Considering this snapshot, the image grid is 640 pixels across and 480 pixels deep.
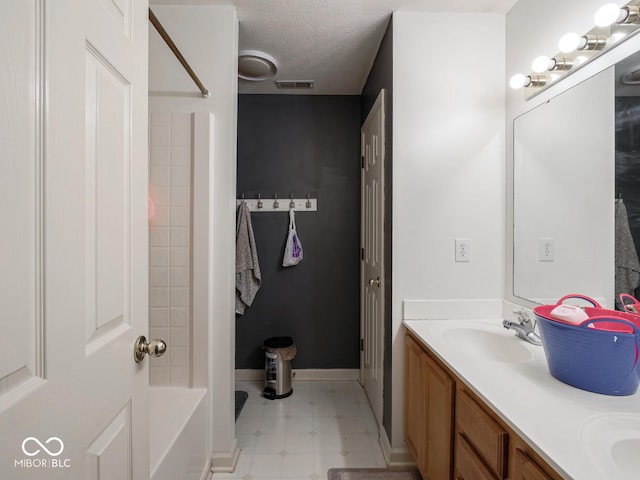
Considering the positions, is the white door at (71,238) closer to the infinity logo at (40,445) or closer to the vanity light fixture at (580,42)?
the infinity logo at (40,445)

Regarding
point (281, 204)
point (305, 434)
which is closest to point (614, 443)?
point (305, 434)

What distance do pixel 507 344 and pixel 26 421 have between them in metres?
1.63

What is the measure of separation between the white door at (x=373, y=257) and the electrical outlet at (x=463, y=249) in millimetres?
431

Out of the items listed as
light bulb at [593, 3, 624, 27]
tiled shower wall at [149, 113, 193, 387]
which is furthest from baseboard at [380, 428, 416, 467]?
light bulb at [593, 3, 624, 27]

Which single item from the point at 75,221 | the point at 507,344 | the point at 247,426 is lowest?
the point at 247,426

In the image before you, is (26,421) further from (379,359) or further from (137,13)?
(379,359)

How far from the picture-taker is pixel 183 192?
5.68 ft

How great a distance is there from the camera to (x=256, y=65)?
2244 mm

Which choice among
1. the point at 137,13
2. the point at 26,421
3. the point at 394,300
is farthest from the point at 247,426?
the point at 137,13

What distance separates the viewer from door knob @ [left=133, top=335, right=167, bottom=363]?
883 millimetres

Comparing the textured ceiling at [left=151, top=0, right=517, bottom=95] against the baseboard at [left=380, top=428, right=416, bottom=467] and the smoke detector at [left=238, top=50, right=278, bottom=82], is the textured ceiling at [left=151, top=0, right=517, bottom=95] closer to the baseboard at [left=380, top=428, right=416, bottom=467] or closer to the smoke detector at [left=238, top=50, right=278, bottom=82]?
the smoke detector at [left=238, top=50, right=278, bottom=82]

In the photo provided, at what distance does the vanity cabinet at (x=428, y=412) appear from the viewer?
1.24 m

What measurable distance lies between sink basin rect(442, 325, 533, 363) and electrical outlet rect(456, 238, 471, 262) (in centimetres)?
37

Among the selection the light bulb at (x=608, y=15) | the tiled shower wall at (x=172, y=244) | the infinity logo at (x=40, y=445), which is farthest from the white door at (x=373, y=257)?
the infinity logo at (x=40, y=445)
